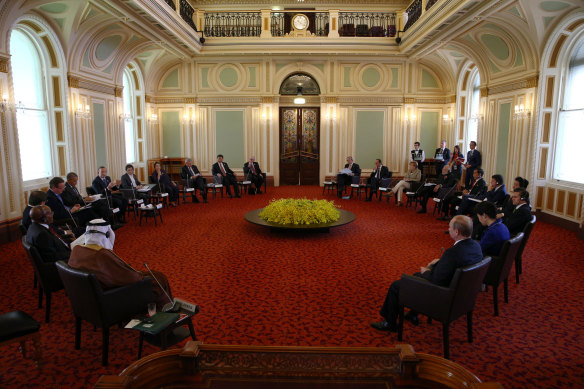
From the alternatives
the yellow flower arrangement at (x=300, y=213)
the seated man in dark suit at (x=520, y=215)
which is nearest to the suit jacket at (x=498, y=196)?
the seated man in dark suit at (x=520, y=215)

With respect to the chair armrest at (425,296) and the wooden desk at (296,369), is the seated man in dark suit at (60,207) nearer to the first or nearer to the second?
the wooden desk at (296,369)

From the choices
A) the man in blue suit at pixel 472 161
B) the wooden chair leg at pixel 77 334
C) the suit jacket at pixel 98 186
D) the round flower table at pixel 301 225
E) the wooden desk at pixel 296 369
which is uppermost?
the man in blue suit at pixel 472 161

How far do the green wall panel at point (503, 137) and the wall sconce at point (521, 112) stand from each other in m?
0.39

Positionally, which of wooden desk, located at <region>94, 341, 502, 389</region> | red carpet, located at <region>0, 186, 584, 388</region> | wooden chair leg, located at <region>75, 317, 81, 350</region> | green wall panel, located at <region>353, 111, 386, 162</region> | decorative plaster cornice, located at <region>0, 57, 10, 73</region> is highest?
decorative plaster cornice, located at <region>0, 57, 10, 73</region>

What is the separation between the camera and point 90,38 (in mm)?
9320

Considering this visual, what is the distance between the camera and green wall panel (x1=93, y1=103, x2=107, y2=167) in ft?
33.7

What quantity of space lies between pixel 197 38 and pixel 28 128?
6439 mm

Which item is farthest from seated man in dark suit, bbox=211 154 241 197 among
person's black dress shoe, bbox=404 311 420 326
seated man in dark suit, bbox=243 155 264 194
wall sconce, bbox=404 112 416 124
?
person's black dress shoe, bbox=404 311 420 326

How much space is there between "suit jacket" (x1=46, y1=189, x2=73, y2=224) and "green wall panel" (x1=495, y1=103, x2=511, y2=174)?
A: 10.2 metres

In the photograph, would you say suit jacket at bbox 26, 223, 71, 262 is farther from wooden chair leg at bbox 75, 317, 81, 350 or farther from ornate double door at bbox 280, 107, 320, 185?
ornate double door at bbox 280, 107, 320, 185

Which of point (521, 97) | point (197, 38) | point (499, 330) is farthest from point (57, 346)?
point (197, 38)

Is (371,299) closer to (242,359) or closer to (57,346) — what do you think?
(242,359)

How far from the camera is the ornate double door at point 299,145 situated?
48.4 feet

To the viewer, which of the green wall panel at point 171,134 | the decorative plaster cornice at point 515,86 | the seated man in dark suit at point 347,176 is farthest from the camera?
the green wall panel at point 171,134
